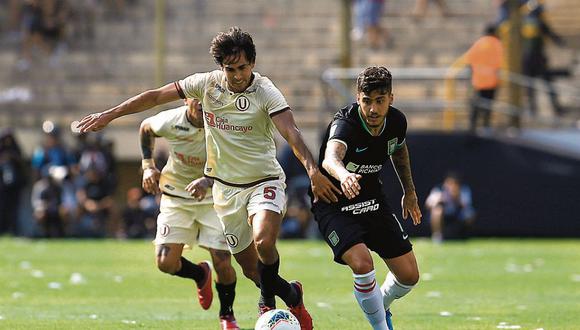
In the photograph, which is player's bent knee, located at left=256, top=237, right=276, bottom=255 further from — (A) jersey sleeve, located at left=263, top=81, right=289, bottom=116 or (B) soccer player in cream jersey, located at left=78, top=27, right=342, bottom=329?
(A) jersey sleeve, located at left=263, top=81, right=289, bottom=116

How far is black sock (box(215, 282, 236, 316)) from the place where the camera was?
11109 mm

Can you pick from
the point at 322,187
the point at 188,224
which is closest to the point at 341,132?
the point at 322,187

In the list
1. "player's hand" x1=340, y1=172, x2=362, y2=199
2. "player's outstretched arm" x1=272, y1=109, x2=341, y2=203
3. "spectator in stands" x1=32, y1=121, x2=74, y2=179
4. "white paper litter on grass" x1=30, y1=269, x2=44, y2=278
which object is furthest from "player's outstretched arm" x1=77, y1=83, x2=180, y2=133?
"spectator in stands" x1=32, y1=121, x2=74, y2=179

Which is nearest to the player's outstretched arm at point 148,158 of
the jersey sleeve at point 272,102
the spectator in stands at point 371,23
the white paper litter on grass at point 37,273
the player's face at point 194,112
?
the player's face at point 194,112

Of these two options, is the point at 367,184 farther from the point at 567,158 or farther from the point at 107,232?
the point at 107,232

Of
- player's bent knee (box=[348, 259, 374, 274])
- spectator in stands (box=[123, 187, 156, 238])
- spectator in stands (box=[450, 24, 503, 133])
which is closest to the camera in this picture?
player's bent knee (box=[348, 259, 374, 274])

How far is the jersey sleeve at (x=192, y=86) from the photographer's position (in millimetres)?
10336

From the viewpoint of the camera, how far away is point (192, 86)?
33.9ft

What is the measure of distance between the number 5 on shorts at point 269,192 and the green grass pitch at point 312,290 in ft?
5.00

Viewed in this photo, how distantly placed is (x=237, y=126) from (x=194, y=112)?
1.14 meters

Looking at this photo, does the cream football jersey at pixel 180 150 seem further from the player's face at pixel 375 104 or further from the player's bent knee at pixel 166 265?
→ the player's face at pixel 375 104

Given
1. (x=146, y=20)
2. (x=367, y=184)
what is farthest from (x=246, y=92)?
(x=146, y=20)

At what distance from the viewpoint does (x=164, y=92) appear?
1033 centimetres

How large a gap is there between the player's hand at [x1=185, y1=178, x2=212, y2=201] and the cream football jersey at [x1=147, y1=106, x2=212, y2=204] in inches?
25.9
